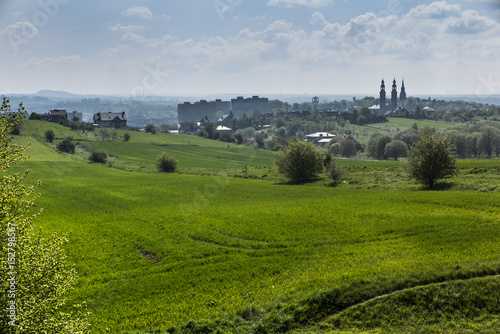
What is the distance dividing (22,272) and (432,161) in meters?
49.8

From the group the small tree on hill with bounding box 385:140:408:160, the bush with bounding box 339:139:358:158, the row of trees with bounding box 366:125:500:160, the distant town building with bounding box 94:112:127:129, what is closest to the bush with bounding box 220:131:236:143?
the distant town building with bounding box 94:112:127:129

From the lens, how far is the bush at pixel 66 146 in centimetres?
11112

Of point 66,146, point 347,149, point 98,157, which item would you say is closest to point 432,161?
point 98,157

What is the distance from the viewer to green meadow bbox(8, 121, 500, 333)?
17297mm

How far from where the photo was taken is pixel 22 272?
12.5 m

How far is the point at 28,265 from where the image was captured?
41.3 feet

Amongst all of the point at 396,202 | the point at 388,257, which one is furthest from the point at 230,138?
the point at 388,257

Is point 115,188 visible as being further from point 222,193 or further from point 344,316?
point 344,316

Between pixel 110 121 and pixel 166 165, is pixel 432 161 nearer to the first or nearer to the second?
pixel 166 165

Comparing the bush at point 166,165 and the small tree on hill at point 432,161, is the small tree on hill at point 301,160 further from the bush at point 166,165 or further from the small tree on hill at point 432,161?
the bush at point 166,165

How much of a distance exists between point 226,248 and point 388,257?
1184cm

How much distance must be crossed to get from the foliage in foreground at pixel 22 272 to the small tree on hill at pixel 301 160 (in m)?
54.5

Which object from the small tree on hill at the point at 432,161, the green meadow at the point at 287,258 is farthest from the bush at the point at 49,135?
the small tree on hill at the point at 432,161

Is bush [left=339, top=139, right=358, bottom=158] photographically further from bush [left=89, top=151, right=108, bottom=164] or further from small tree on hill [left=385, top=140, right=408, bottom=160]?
bush [left=89, top=151, right=108, bottom=164]
